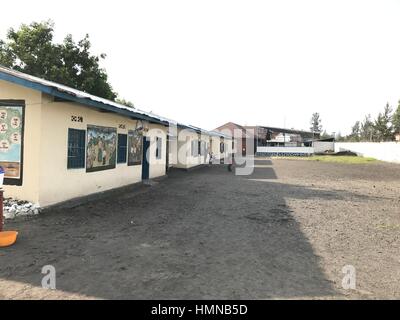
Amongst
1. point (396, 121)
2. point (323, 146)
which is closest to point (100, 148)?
point (323, 146)

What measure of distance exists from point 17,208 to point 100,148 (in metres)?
3.87

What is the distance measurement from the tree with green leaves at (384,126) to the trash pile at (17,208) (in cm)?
7095

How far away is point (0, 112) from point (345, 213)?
31.8 ft

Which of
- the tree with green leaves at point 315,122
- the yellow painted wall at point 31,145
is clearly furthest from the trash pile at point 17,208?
the tree with green leaves at point 315,122

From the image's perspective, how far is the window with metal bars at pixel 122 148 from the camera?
513 inches

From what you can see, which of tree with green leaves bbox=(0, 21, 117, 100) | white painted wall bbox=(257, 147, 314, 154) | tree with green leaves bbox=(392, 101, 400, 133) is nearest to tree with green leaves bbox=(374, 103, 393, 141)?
tree with green leaves bbox=(392, 101, 400, 133)

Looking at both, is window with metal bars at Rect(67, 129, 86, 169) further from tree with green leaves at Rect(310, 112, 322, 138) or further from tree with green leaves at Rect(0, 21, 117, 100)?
tree with green leaves at Rect(310, 112, 322, 138)

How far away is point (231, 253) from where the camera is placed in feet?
18.9

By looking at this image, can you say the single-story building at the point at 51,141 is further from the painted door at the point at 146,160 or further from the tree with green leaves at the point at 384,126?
the tree with green leaves at the point at 384,126

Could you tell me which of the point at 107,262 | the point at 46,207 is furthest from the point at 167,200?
the point at 107,262

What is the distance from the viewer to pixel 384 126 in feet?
218

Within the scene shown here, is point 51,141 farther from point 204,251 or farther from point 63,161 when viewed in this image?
point 204,251

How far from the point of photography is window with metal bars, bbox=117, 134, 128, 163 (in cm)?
1302

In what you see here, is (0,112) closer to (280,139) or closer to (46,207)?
(46,207)
